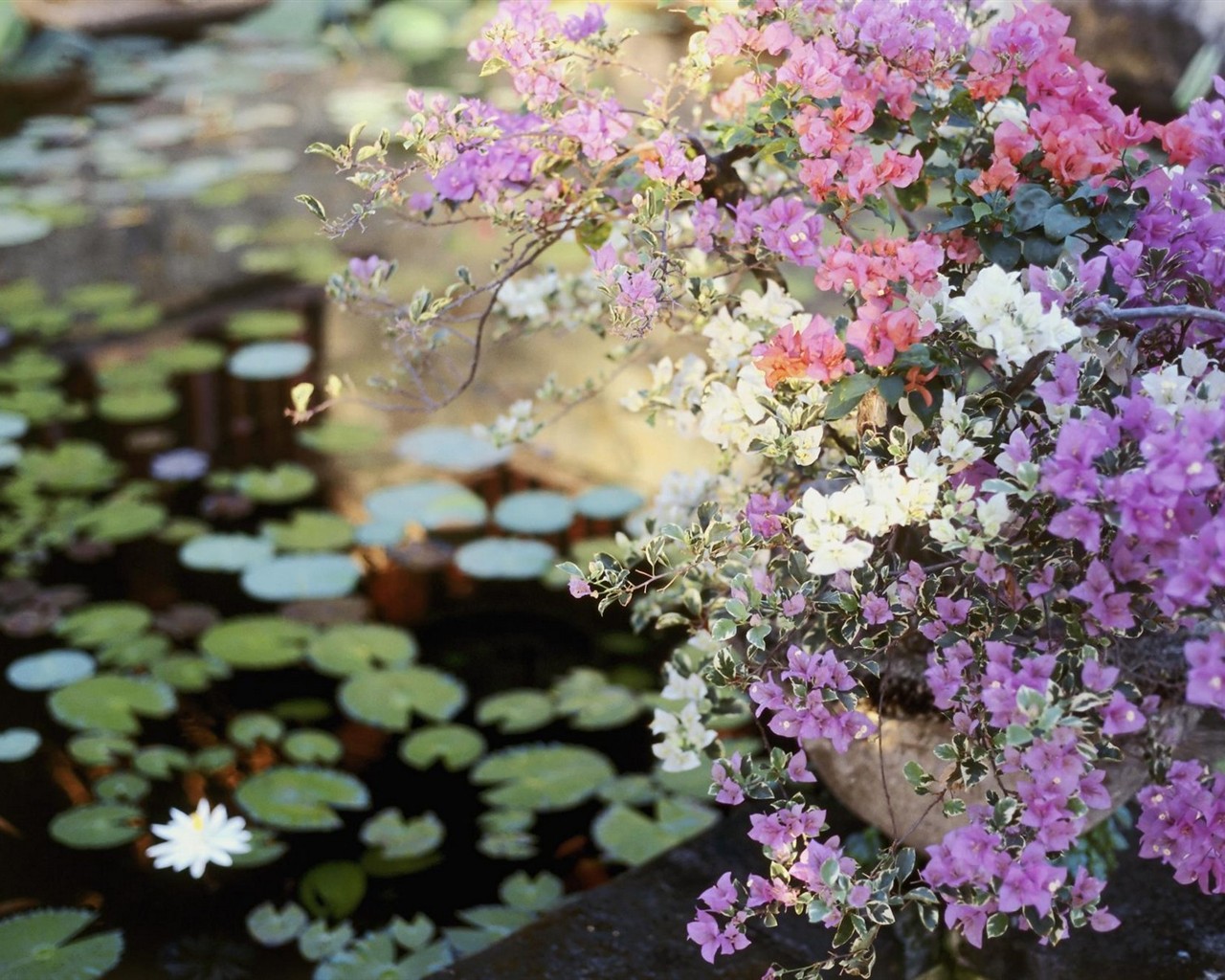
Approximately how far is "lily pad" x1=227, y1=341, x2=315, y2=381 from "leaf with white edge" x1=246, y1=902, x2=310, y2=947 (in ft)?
4.80

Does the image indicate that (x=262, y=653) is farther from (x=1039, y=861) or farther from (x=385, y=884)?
(x=1039, y=861)

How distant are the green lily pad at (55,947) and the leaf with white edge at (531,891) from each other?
455 millimetres

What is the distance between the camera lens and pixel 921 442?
99 centimetres

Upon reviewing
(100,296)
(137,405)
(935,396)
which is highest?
(935,396)

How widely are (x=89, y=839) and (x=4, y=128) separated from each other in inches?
131

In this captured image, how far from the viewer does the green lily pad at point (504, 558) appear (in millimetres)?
2203

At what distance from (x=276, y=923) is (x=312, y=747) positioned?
31 centimetres

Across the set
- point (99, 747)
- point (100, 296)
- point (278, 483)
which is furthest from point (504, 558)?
point (100, 296)

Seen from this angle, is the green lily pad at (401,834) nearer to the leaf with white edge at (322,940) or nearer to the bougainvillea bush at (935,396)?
the leaf with white edge at (322,940)

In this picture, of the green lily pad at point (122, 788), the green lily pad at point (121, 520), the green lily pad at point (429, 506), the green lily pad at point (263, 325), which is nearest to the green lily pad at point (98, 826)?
the green lily pad at point (122, 788)

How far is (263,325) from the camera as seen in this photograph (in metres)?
3.01

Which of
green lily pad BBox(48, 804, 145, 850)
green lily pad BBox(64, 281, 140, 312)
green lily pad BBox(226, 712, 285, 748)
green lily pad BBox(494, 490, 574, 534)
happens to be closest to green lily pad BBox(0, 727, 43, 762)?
green lily pad BBox(48, 804, 145, 850)

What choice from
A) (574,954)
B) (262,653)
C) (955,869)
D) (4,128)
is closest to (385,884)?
(574,954)

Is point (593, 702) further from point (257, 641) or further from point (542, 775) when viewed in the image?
point (257, 641)
